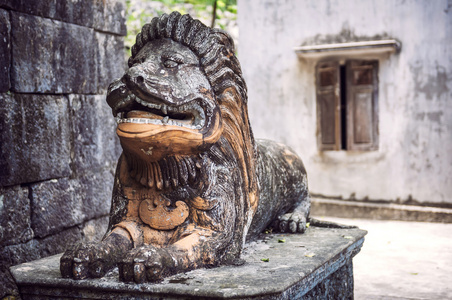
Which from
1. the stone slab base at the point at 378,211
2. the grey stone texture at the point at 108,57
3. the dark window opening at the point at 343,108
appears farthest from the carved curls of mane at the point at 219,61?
the dark window opening at the point at 343,108

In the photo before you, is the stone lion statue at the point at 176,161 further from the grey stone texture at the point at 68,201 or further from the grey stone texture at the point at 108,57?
the grey stone texture at the point at 108,57

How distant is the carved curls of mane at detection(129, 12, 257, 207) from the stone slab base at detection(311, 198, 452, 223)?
234 inches

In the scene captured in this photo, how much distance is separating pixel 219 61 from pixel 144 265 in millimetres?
1094

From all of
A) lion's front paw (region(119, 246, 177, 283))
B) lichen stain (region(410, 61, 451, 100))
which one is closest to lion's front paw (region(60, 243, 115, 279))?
lion's front paw (region(119, 246, 177, 283))

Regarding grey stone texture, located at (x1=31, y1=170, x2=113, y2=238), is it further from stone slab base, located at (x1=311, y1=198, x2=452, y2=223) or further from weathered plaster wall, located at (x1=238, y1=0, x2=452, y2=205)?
weathered plaster wall, located at (x1=238, y1=0, x2=452, y2=205)

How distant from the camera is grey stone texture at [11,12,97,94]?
4.09 meters

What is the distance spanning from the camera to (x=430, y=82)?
8.59m

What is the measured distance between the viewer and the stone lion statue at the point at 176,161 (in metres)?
2.74

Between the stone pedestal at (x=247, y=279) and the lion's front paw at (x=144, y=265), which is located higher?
the lion's front paw at (x=144, y=265)

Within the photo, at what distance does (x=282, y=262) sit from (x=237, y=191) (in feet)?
1.41

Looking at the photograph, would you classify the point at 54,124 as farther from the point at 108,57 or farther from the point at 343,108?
the point at 343,108

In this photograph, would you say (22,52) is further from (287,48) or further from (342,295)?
(287,48)

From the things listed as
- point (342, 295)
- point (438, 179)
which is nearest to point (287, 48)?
point (438, 179)

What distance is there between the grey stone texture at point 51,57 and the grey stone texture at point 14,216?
2.31ft
